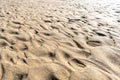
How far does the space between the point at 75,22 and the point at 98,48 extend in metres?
1.43

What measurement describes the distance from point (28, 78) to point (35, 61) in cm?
33

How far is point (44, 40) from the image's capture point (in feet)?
8.42

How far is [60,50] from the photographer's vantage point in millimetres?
2195

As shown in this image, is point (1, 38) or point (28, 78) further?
point (1, 38)

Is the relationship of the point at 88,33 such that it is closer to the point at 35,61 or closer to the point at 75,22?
the point at 75,22

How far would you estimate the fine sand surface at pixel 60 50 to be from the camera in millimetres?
1704

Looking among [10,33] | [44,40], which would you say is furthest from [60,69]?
[10,33]

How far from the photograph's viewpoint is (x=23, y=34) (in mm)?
2805

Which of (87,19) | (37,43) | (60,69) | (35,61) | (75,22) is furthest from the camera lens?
(87,19)

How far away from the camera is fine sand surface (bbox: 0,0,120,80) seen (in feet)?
5.59

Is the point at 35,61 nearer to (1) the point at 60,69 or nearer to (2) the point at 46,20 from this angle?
(1) the point at 60,69

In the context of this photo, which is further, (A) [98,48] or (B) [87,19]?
(B) [87,19]

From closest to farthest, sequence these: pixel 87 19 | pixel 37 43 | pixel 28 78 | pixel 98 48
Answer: pixel 28 78, pixel 98 48, pixel 37 43, pixel 87 19

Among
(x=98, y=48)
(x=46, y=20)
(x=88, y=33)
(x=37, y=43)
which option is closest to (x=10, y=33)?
(x=37, y=43)
